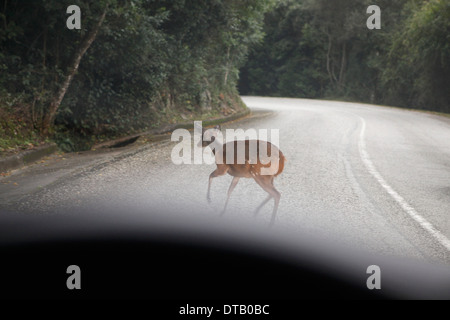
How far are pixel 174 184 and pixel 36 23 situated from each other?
7041mm

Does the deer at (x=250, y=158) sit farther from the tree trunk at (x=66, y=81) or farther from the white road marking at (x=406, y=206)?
the tree trunk at (x=66, y=81)

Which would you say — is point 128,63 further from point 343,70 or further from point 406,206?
point 343,70

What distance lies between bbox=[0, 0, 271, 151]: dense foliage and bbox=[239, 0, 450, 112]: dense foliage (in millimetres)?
16066

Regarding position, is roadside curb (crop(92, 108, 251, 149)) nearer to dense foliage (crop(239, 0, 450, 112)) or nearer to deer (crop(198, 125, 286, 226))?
deer (crop(198, 125, 286, 226))

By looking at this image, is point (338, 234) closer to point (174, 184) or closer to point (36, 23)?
point (174, 184)

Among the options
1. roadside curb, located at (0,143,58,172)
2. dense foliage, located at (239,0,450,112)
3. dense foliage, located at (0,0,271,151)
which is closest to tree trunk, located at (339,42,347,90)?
dense foliage, located at (239,0,450,112)

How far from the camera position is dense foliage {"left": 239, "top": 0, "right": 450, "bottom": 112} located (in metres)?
33.2

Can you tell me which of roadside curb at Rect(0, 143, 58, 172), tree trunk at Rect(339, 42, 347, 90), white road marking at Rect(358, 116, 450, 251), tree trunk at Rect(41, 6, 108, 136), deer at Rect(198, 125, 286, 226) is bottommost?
white road marking at Rect(358, 116, 450, 251)

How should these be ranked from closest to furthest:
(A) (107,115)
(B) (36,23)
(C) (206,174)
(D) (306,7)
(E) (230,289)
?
(E) (230,289), (C) (206,174), (B) (36,23), (A) (107,115), (D) (306,7)

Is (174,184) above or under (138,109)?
under

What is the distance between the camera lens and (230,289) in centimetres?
433

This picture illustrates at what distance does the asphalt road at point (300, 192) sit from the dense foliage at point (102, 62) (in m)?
2.23
